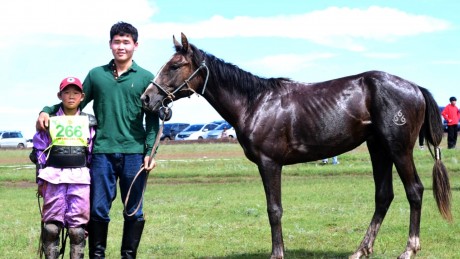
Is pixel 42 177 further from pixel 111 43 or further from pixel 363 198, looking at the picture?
pixel 363 198

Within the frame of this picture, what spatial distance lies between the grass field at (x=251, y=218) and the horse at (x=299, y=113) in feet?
4.28

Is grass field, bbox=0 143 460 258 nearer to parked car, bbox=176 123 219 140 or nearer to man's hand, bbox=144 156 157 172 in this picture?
man's hand, bbox=144 156 157 172

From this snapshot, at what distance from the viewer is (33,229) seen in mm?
11219

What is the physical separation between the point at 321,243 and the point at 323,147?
2.02 m

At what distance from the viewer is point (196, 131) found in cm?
5919

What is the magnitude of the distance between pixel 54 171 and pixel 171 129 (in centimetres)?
5378

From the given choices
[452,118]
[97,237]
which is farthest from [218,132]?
[97,237]

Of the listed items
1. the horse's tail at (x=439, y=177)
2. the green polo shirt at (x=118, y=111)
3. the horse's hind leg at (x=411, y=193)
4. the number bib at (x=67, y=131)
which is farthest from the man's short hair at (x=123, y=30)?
the horse's tail at (x=439, y=177)

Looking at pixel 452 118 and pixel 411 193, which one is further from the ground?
pixel 411 193

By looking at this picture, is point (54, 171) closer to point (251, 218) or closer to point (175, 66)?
point (175, 66)

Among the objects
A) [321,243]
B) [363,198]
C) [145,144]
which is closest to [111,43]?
[145,144]

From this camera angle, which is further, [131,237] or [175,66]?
[175,66]

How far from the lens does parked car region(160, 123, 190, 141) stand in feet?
190

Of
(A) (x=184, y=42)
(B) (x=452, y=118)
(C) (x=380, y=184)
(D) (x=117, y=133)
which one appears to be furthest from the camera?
(B) (x=452, y=118)
